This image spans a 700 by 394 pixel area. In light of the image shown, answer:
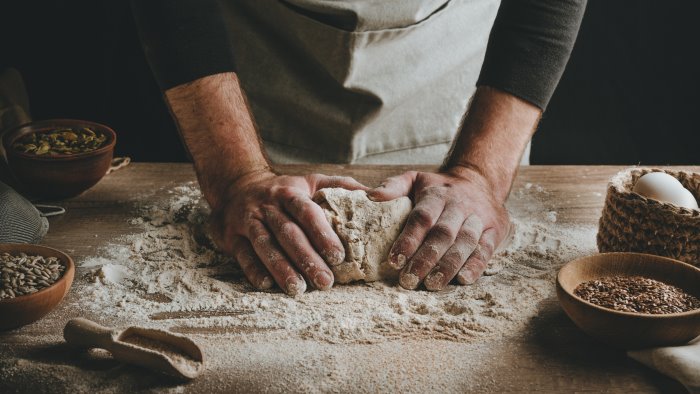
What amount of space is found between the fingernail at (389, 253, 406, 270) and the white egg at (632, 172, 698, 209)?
53cm

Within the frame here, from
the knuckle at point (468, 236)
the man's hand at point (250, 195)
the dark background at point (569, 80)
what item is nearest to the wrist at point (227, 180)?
the man's hand at point (250, 195)

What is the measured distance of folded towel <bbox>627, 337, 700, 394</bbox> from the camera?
1.01 metres

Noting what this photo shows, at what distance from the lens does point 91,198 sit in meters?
1.78

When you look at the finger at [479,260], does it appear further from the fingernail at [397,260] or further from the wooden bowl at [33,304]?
the wooden bowl at [33,304]

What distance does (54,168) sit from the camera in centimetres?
165

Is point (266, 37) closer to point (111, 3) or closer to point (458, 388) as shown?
point (111, 3)

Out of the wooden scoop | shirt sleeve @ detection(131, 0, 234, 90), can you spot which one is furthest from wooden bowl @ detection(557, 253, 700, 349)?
shirt sleeve @ detection(131, 0, 234, 90)

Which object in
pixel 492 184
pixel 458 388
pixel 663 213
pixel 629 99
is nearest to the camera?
pixel 458 388

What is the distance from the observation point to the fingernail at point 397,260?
1.37 meters

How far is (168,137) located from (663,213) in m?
2.02

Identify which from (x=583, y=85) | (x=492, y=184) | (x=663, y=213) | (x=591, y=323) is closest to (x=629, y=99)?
(x=583, y=85)

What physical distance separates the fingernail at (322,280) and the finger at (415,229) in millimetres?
136

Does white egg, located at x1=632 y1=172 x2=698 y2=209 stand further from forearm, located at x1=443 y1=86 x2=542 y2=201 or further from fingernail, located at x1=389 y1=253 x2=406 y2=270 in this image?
fingernail, located at x1=389 y1=253 x2=406 y2=270

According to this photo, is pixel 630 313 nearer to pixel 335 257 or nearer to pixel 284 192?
pixel 335 257
